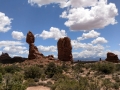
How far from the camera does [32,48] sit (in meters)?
56.5

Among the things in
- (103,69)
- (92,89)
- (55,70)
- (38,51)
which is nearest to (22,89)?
(92,89)

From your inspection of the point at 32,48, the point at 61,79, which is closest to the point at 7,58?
the point at 32,48

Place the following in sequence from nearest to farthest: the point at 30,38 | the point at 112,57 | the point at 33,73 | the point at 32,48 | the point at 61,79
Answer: the point at 61,79, the point at 33,73, the point at 32,48, the point at 112,57, the point at 30,38

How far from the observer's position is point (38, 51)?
57.8 meters

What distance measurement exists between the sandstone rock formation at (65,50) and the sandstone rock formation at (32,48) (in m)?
5.80

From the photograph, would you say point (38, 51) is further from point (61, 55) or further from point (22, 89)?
point (22, 89)

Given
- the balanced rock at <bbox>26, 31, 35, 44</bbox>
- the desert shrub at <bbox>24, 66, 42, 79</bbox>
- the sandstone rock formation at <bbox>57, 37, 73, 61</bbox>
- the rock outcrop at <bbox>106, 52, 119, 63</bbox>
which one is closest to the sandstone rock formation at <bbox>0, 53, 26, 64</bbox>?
the balanced rock at <bbox>26, 31, 35, 44</bbox>

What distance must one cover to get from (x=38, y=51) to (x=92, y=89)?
4157cm

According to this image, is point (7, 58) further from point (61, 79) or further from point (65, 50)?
point (61, 79)

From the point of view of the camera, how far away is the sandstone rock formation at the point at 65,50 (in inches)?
2283

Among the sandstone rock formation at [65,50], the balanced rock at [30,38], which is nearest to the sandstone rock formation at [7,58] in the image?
the balanced rock at [30,38]

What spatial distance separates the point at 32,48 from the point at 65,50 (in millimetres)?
9479

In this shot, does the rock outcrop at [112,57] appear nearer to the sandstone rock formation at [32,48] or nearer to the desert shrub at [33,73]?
the sandstone rock formation at [32,48]

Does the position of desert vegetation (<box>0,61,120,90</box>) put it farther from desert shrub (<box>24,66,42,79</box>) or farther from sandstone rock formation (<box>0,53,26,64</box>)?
sandstone rock formation (<box>0,53,26,64</box>)
